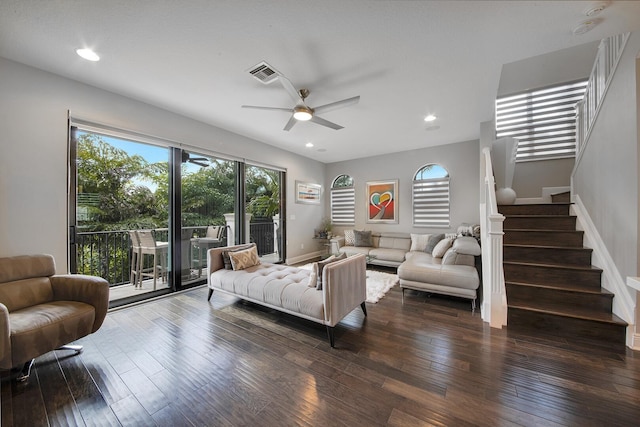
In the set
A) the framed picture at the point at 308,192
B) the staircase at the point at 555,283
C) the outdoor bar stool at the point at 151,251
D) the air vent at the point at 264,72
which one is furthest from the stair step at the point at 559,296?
the outdoor bar stool at the point at 151,251

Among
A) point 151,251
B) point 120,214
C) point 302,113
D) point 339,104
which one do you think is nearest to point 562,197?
point 339,104

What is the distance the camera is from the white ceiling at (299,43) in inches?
64.1

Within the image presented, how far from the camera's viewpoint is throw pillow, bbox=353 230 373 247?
5488 mm

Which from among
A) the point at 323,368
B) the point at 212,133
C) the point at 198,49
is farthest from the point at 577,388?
the point at 212,133

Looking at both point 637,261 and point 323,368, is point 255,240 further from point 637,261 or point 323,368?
point 637,261

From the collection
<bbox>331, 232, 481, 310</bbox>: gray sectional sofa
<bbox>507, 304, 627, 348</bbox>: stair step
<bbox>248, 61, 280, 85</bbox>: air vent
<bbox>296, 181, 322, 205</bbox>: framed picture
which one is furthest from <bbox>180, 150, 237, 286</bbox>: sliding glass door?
<bbox>507, 304, 627, 348</bbox>: stair step

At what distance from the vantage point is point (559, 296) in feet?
8.09

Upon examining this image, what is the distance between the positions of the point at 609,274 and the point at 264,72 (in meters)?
4.14

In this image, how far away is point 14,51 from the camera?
2.08m

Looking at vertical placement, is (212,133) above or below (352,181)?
above

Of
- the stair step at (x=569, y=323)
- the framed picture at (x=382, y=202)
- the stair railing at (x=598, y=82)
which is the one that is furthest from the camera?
the framed picture at (x=382, y=202)

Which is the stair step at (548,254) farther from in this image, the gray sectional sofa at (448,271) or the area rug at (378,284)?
the area rug at (378,284)

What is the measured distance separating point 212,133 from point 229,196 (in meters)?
1.14

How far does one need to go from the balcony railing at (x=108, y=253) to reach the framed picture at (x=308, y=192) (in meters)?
2.58
